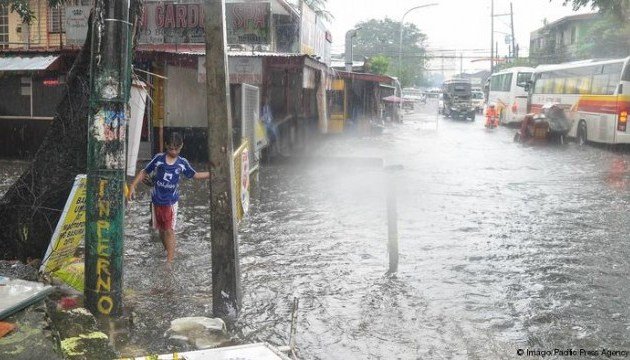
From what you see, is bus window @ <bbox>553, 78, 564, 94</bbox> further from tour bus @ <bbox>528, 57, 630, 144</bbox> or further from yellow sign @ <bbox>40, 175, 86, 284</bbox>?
yellow sign @ <bbox>40, 175, 86, 284</bbox>

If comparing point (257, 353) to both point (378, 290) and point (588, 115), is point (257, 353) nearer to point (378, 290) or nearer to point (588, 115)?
point (378, 290)

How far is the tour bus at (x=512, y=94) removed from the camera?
37.1 metres

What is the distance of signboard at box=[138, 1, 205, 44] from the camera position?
18.5 m

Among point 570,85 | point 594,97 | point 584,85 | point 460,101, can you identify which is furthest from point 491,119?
point 594,97

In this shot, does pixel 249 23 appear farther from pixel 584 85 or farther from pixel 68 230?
pixel 584 85

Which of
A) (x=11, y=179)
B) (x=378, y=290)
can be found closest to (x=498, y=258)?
(x=378, y=290)

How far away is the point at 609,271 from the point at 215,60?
5.34 m

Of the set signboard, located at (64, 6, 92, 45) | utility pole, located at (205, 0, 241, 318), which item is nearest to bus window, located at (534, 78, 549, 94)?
signboard, located at (64, 6, 92, 45)

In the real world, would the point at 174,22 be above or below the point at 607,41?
below

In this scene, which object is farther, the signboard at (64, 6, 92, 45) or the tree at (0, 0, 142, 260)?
the signboard at (64, 6, 92, 45)

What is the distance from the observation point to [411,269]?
24.3 ft

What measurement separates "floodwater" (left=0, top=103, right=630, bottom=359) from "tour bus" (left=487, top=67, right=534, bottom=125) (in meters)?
23.2

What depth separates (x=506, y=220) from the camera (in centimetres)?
1048

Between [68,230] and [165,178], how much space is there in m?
1.53
